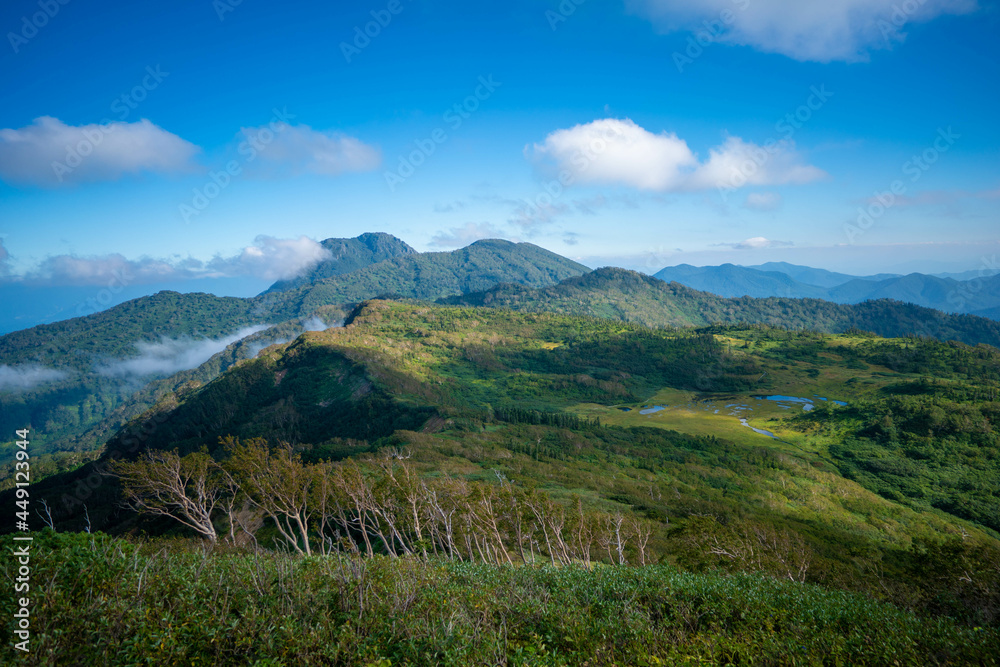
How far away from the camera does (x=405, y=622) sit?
1700cm

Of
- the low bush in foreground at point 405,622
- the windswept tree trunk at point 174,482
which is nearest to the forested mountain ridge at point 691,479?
the windswept tree trunk at point 174,482

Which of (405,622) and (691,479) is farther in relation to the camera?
(691,479)

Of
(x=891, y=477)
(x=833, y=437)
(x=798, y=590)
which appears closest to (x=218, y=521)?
(x=798, y=590)

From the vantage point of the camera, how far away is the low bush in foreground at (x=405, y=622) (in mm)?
14492

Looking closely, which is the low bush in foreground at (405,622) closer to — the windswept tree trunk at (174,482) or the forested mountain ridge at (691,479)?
the forested mountain ridge at (691,479)

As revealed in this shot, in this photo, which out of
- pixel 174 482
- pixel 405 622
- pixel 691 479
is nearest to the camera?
pixel 405 622

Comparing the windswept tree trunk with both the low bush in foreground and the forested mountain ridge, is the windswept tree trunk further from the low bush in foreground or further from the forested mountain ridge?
the low bush in foreground

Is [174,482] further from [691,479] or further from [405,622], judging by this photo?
[691,479]

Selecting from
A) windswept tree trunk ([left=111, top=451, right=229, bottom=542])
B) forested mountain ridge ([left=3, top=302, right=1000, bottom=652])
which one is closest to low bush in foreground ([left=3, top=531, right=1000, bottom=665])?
forested mountain ridge ([left=3, top=302, right=1000, bottom=652])

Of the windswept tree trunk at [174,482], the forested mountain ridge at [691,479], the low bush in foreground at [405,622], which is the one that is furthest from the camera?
the forested mountain ridge at [691,479]

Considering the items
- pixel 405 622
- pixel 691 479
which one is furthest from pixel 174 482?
pixel 691 479

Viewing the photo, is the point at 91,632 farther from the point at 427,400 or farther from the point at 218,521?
the point at 427,400

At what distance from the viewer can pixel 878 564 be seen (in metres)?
56.2

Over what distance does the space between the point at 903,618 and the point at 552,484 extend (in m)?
73.1
